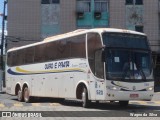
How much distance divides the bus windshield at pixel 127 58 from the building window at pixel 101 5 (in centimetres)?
3097

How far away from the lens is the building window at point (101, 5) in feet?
165

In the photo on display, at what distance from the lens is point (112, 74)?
719 inches

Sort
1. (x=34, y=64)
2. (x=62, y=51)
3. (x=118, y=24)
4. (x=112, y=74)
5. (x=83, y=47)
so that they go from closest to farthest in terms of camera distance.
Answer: (x=112, y=74), (x=83, y=47), (x=62, y=51), (x=34, y=64), (x=118, y=24)

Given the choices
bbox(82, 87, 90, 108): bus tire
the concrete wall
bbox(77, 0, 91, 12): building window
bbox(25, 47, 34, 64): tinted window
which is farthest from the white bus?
bbox(77, 0, 91, 12): building window

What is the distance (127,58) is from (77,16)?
31.7 meters

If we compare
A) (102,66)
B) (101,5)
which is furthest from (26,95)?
(101,5)

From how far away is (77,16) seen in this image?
50.0 m

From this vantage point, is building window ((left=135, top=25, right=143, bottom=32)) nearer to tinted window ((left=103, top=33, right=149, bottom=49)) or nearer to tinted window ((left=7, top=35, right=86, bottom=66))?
tinted window ((left=7, top=35, right=86, bottom=66))

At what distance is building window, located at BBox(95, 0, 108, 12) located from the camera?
1982 inches

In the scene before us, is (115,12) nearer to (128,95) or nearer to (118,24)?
(118,24)

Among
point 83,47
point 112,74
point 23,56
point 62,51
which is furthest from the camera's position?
point 23,56

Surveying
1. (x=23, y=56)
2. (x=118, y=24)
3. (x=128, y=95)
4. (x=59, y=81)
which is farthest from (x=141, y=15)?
(x=128, y=95)

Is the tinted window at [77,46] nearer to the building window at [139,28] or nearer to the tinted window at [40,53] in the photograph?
the tinted window at [40,53]

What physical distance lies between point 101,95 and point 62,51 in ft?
13.7
